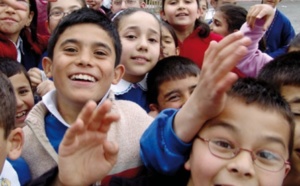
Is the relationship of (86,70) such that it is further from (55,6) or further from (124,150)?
(55,6)

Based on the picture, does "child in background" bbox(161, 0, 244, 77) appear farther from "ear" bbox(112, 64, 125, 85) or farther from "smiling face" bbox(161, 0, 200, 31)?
"ear" bbox(112, 64, 125, 85)

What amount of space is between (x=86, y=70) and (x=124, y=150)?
0.36 metres

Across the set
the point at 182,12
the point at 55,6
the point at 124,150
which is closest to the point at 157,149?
the point at 124,150

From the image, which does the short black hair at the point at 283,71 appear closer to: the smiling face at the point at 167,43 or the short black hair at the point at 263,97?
the short black hair at the point at 263,97

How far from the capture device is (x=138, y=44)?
8.09 feet

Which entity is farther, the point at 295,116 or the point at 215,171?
the point at 295,116

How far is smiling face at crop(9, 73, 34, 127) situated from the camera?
2395 mm

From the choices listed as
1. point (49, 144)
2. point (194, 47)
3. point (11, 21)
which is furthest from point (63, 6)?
point (49, 144)

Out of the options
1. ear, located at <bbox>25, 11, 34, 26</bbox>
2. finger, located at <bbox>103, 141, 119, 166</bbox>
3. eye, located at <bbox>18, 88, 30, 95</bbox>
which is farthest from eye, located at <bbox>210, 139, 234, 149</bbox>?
ear, located at <bbox>25, 11, 34, 26</bbox>

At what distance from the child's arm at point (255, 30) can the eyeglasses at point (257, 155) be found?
1.11 m

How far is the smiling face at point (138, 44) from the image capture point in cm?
247

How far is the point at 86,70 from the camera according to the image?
188 cm

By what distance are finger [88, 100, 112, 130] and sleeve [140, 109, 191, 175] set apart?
0.25 meters

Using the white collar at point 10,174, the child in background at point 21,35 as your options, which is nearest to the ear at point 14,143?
the white collar at point 10,174
